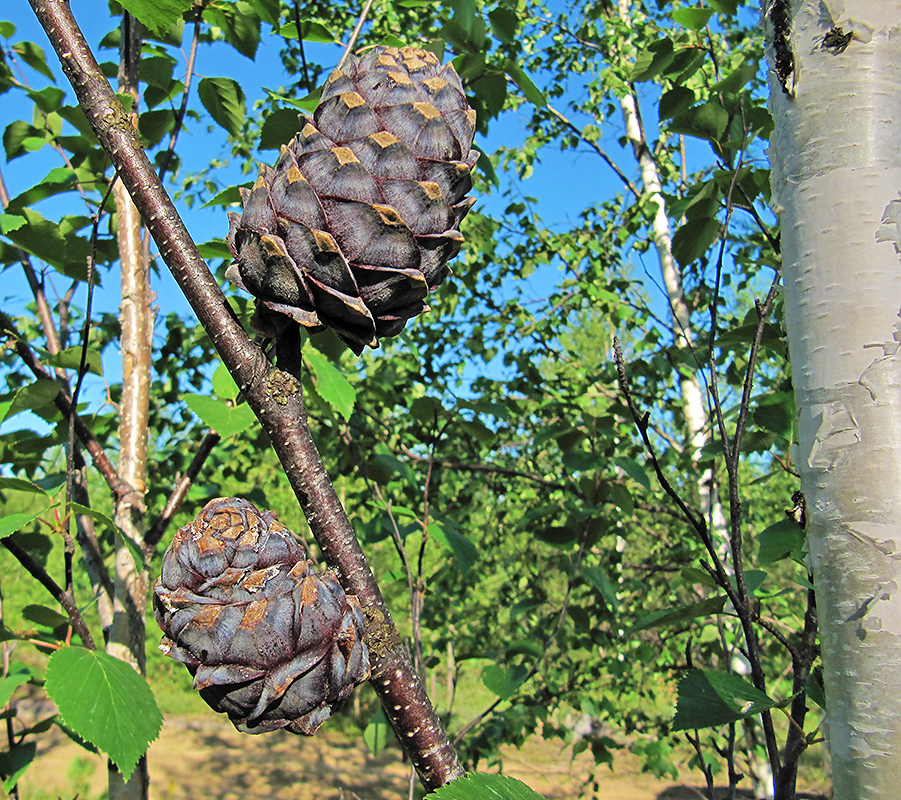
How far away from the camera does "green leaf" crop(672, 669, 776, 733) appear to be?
824mm

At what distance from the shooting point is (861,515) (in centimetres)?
66

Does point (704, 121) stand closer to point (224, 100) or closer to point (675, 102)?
point (675, 102)

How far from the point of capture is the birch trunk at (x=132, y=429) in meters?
1.21

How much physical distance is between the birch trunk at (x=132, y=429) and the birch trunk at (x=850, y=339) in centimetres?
109

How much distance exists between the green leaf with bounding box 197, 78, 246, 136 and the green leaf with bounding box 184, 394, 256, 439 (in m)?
0.85

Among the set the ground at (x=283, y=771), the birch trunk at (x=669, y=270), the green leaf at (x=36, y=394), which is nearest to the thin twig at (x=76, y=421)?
the green leaf at (x=36, y=394)

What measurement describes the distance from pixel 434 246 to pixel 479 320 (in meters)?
3.96

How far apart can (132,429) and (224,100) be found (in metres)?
0.86

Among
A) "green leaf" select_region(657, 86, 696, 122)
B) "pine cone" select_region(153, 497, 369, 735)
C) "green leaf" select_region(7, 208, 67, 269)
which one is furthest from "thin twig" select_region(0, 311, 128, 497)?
"green leaf" select_region(657, 86, 696, 122)

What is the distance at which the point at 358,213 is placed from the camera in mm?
543

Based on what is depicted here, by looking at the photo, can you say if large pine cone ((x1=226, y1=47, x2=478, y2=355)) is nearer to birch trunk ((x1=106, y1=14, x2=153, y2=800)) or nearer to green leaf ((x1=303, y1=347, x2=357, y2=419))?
green leaf ((x1=303, y1=347, x2=357, y2=419))

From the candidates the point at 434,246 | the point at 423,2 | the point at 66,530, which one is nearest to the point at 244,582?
the point at 434,246

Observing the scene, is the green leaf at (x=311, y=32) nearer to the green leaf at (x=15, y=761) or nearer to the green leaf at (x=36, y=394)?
the green leaf at (x=36, y=394)

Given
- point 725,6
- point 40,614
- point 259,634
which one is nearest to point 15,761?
point 40,614
